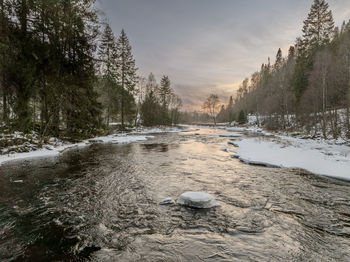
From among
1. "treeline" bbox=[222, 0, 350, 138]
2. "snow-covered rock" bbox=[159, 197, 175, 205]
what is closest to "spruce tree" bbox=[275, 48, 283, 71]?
"treeline" bbox=[222, 0, 350, 138]

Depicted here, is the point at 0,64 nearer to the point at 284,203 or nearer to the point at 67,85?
the point at 67,85

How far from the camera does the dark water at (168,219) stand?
357 centimetres

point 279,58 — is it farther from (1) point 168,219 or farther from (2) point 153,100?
(1) point 168,219

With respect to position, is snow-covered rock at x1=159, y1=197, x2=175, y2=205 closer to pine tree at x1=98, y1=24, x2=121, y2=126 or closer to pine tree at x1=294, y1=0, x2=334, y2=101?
pine tree at x1=98, y1=24, x2=121, y2=126

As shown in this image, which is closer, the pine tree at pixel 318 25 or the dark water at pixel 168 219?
the dark water at pixel 168 219

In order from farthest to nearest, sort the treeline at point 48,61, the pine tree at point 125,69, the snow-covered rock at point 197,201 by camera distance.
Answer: the pine tree at point 125,69
the treeline at point 48,61
the snow-covered rock at point 197,201

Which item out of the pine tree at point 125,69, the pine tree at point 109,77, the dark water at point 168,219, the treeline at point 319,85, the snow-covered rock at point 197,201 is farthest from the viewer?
the pine tree at point 125,69

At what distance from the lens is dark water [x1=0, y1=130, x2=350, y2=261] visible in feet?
11.7

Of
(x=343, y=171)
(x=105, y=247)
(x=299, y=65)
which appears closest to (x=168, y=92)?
(x=299, y=65)

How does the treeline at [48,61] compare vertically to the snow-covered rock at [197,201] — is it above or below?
above

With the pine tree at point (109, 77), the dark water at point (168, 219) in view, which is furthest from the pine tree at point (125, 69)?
the dark water at point (168, 219)

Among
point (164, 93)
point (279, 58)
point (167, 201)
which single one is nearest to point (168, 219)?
point (167, 201)

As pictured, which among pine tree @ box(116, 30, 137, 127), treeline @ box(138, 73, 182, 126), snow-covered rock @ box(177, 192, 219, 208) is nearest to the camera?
snow-covered rock @ box(177, 192, 219, 208)

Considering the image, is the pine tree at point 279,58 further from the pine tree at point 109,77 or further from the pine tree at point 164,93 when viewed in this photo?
the pine tree at point 109,77
